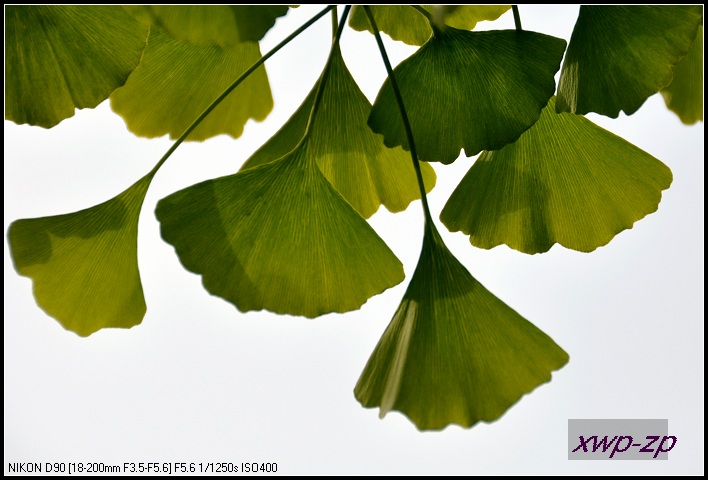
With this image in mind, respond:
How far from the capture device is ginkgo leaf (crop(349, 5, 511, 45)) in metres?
0.73

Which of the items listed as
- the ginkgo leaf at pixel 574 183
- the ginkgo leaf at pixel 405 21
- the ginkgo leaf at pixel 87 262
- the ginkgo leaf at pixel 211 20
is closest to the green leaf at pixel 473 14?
the ginkgo leaf at pixel 405 21

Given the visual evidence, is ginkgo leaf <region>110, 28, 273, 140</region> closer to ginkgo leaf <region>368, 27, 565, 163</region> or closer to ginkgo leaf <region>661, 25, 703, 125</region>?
ginkgo leaf <region>368, 27, 565, 163</region>

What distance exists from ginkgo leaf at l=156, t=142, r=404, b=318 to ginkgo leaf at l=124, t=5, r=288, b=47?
0.14 meters

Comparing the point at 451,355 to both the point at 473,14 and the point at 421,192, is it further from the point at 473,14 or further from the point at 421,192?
the point at 473,14

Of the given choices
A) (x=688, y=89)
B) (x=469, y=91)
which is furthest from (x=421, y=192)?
(x=688, y=89)

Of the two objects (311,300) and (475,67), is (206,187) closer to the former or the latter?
(311,300)

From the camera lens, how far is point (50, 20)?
→ 22.6 inches

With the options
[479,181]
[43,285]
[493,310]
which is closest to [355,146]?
[479,181]

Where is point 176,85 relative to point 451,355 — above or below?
above

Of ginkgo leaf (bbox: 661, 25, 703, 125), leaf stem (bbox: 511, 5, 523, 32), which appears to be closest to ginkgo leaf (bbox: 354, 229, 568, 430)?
leaf stem (bbox: 511, 5, 523, 32)

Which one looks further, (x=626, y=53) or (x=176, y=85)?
(x=176, y=85)

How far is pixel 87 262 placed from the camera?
2.26 feet

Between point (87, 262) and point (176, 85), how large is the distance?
10.2 inches

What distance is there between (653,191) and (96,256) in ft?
2.06
